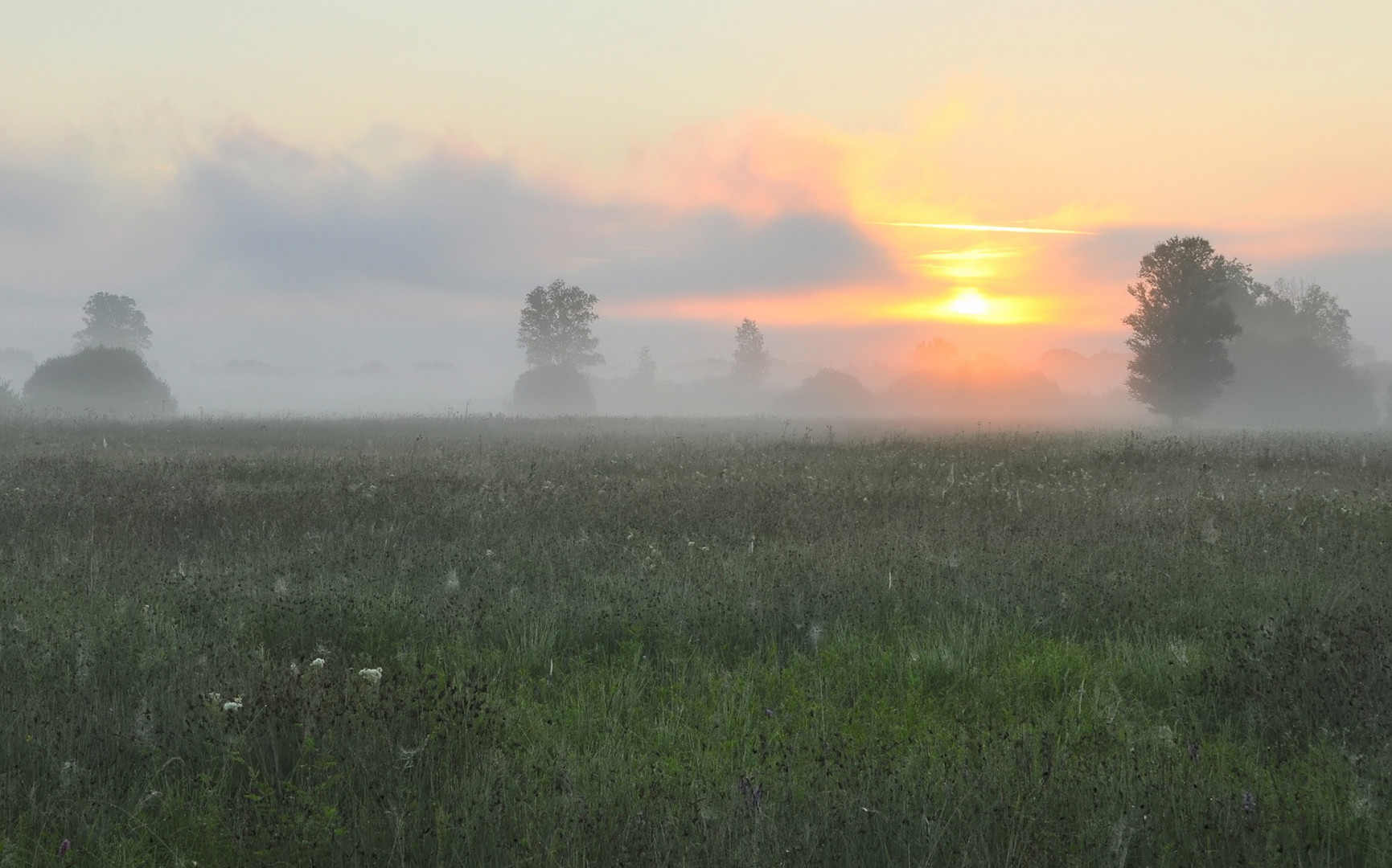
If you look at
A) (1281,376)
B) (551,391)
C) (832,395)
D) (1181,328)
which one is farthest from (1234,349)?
(551,391)

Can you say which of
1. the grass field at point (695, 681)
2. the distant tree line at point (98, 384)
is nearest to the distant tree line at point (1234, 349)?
the grass field at point (695, 681)

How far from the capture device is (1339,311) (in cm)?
6681

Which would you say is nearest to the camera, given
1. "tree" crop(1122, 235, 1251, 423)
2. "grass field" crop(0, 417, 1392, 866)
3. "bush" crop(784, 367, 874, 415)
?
"grass field" crop(0, 417, 1392, 866)

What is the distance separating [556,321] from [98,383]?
35.6m

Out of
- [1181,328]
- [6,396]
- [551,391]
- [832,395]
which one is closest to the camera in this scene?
[1181,328]

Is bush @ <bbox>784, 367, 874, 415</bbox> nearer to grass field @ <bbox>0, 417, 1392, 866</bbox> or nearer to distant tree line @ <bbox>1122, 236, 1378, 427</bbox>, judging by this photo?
distant tree line @ <bbox>1122, 236, 1378, 427</bbox>

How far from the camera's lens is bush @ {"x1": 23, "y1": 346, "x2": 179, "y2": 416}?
6094 cm

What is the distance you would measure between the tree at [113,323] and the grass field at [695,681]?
3495 inches

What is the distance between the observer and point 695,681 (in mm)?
4918

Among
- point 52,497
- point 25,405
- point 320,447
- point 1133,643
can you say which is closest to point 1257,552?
point 1133,643

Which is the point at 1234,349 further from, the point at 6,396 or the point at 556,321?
the point at 6,396

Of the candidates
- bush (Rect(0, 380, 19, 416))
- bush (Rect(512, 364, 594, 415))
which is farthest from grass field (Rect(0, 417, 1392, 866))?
bush (Rect(512, 364, 594, 415))

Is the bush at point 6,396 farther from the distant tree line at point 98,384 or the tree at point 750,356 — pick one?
the tree at point 750,356

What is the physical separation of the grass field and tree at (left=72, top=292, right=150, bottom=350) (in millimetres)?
88773
